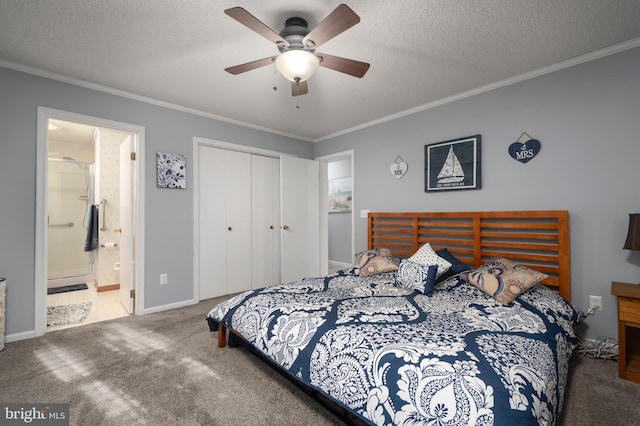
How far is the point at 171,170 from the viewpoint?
347 centimetres

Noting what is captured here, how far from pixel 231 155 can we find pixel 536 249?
3750mm

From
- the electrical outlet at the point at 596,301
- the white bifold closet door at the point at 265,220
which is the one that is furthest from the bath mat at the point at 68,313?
the electrical outlet at the point at 596,301

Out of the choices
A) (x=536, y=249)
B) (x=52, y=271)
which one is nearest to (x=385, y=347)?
(x=536, y=249)

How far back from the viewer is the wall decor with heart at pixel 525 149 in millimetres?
2720

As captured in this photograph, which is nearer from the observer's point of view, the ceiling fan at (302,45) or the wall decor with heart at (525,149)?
the ceiling fan at (302,45)

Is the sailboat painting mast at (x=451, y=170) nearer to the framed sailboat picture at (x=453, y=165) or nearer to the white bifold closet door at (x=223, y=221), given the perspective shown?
the framed sailboat picture at (x=453, y=165)

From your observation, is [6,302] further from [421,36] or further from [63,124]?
[421,36]

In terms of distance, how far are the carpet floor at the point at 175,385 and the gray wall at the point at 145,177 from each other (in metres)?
0.67

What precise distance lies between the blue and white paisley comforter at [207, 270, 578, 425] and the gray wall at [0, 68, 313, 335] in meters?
1.43

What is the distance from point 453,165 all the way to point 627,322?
1945 millimetres

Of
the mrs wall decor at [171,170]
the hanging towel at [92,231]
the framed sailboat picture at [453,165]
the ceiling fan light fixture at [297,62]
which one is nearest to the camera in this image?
the ceiling fan light fixture at [297,62]

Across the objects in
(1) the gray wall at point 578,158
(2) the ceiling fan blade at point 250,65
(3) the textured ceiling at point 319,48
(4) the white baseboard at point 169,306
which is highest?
(3) the textured ceiling at point 319,48

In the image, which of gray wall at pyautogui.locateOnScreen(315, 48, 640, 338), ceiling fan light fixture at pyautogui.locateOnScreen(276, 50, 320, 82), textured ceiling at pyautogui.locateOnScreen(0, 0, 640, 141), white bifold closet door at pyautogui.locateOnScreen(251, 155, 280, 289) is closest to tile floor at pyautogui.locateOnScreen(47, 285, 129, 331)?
white bifold closet door at pyautogui.locateOnScreen(251, 155, 280, 289)

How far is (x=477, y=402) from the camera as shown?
3.61 ft
